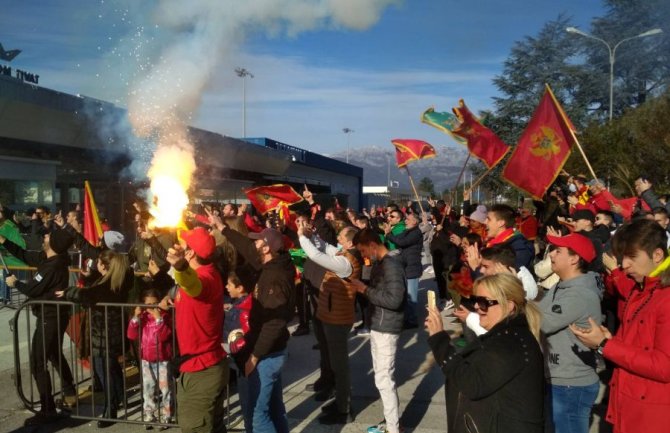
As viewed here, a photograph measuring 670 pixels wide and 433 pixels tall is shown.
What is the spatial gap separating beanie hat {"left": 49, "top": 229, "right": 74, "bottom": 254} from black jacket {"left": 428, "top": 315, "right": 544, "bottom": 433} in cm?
441

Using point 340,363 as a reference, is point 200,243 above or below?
above

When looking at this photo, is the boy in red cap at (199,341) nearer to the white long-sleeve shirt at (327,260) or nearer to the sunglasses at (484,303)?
the white long-sleeve shirt at (327,260)

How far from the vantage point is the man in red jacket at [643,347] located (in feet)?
9.64

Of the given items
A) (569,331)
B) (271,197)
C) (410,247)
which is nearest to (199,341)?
(569,331)

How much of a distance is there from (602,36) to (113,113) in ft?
157

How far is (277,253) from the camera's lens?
A: 495 cm

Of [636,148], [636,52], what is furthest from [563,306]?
[636,52]

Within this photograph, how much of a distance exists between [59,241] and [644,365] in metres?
5.24

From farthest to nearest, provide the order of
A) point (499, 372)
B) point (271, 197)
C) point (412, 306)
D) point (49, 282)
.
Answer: point (271, 197)
point (412, 306)
point (49, 282)
point (499, 372)

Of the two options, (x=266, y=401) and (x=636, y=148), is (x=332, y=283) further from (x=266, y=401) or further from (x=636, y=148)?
(x=636, y=148)

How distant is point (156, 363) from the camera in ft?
18.4

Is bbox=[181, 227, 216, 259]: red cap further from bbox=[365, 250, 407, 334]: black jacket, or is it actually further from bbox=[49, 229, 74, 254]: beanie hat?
bbox=[49, 229, 74, 254]: beanie hat

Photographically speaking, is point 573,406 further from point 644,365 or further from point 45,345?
point 45,345

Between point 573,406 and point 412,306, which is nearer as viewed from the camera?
point 573,406
